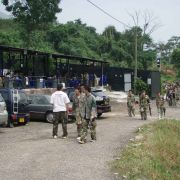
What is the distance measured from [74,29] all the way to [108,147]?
50.2 metres

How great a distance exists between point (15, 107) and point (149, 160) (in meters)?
10.7

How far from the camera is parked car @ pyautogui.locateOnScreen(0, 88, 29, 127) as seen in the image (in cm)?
2155

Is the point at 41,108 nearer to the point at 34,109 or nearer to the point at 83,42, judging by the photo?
the point at 34,109

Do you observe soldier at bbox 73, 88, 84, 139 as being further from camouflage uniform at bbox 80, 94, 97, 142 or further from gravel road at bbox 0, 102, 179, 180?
gravel road at bbox 0, 102, 179, 180

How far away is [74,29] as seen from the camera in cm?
6381

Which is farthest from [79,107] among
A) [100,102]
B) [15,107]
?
[100,102]

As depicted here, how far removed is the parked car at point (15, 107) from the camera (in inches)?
848

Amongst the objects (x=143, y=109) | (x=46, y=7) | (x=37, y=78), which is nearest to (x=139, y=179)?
(x=143, y=109)

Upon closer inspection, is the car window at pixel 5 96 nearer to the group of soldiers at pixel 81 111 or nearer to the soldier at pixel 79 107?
the soldier at pixel 79 107

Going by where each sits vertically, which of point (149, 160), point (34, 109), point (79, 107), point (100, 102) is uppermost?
point (79, 107)

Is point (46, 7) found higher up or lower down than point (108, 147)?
higher up

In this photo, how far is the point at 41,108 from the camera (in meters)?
25.1

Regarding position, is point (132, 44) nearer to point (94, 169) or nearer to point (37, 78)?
point (37, 78)

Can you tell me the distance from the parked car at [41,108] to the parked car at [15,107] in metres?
2.72
